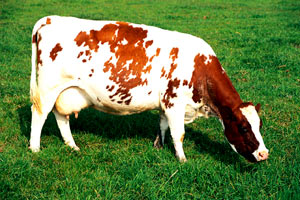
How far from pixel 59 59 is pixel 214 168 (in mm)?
2406

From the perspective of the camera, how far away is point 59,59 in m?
4.67

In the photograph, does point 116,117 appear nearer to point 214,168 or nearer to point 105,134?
point 105,134

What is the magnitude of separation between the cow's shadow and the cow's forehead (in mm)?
781

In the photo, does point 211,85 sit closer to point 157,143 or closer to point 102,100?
point 157,143

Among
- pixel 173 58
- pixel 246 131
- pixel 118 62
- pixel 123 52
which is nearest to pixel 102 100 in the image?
pixel 118 62

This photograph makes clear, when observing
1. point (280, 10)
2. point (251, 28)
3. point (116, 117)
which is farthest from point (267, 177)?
point (280, 10)

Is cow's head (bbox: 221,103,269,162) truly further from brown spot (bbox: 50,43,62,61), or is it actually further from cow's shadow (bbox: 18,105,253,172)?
brown spot (bbox: 50,43,62,61)

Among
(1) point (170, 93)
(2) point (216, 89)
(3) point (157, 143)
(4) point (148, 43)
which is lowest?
(3) point (157, 143)

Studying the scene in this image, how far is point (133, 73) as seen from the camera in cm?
462

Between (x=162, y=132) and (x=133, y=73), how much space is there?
3.56 feet

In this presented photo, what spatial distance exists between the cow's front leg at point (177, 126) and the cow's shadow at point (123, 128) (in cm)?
45

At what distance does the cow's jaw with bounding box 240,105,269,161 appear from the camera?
164 inches

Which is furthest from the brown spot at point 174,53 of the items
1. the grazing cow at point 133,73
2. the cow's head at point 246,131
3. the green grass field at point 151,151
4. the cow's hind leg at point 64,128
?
the cow's hind leg at point 64,128

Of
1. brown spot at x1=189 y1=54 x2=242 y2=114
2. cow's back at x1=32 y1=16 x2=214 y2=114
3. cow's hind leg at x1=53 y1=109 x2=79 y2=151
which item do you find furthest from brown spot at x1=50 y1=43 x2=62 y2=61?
brown spot at x1=189 y1=54 x2=242 y2=114
